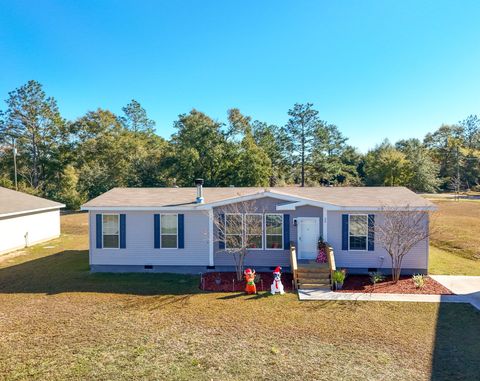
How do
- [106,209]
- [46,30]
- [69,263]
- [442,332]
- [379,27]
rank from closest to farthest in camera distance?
Answer: [442,332] → [106,209] → [69,263] → [379,27] → [46,30]

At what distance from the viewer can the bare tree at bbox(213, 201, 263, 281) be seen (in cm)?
1326

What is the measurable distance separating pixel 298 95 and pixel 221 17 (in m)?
29.4

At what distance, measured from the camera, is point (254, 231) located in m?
13.5

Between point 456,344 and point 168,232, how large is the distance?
1069cm

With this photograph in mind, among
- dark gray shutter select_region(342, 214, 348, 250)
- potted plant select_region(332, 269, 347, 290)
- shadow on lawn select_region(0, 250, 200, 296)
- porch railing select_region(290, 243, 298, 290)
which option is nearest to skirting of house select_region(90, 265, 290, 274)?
shadow on lawn select_region(0, 250, 200, 296)

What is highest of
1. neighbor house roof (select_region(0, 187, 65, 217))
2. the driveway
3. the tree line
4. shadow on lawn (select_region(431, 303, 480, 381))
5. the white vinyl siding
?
the tree line

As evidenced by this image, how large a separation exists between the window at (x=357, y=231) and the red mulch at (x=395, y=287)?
139cm

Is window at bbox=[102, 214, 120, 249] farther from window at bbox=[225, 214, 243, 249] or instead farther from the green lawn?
the green lawn

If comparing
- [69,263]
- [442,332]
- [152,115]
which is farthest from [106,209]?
[152,115]

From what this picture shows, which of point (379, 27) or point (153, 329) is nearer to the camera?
point (153, 329)

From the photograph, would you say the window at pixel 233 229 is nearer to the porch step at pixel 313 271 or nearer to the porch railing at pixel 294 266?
the porch railing at pixel 294 266

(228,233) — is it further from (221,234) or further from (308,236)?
(308,236)

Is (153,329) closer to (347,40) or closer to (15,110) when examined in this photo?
(347,40)

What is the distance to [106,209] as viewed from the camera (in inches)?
527
